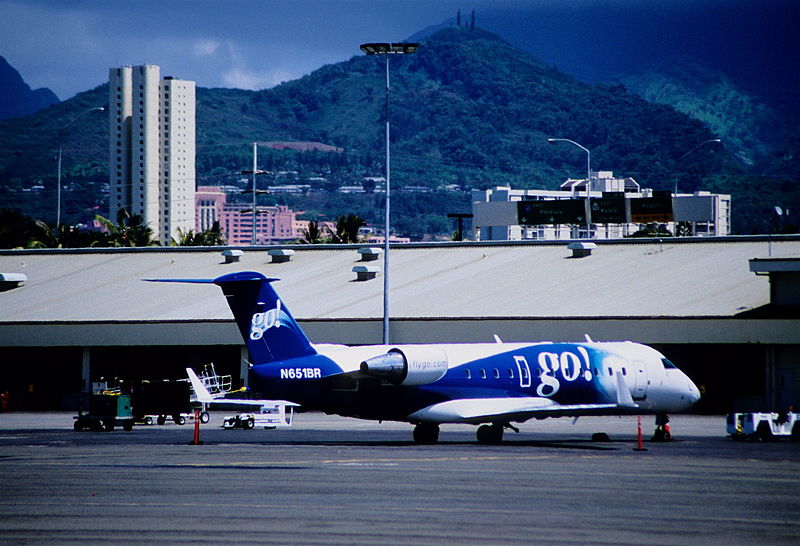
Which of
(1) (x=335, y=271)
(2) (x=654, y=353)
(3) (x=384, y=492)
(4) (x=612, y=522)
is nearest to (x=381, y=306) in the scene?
(1) (x=335, y=271)

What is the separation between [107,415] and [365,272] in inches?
984

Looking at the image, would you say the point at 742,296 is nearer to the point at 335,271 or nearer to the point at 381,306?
the point at 381,306

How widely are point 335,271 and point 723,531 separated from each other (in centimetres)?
5863

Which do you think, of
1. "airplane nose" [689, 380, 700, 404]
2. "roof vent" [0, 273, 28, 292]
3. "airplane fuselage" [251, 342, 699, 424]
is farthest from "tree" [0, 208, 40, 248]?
"airplane nose" [689, 380, 700, 404]

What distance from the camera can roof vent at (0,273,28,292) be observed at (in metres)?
82.7

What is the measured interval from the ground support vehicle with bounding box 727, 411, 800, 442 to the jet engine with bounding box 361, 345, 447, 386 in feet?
37.9

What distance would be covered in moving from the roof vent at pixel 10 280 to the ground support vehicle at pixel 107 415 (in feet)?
100

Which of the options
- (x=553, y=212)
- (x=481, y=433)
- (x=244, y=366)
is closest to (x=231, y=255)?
(x=244, y=366)

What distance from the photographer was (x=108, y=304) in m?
76.2

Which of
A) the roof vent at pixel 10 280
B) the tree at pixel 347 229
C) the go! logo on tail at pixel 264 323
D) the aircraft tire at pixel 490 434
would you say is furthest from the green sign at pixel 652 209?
the go! logo on tail at pixel 264 323

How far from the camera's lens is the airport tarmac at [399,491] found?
21.2 m

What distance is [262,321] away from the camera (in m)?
40.5

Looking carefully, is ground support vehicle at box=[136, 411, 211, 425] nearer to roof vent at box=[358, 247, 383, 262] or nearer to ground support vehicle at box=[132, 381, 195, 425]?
ground support vehicle at box=[132, 381, 195, 425]

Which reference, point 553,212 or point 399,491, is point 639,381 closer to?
point 399,491
